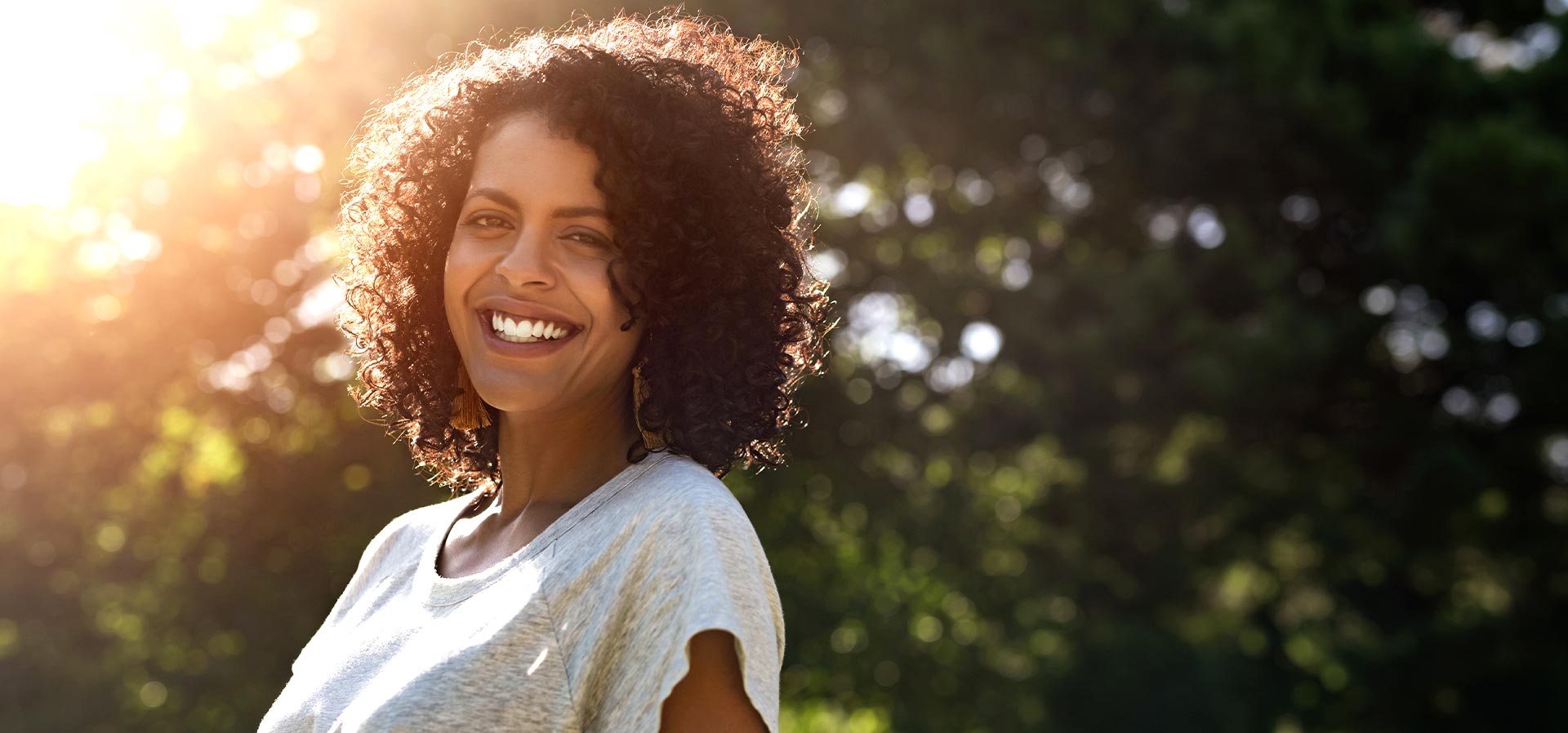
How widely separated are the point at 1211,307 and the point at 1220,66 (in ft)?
6.44

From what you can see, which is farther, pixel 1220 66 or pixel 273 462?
pixel 1220 66

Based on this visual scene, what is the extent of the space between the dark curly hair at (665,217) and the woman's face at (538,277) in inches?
1.0

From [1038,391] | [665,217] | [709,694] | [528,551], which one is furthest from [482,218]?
[1038,391]

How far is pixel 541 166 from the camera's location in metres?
1.78

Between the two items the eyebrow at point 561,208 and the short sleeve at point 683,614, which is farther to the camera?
the eyebrow at point 561,208

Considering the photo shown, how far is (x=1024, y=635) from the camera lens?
39.6 ft

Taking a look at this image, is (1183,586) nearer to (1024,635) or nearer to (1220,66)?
(1024,635)

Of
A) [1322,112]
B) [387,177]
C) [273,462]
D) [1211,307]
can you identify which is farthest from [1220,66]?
[387,177]

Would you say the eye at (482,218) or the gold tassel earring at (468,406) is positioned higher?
the eye at (482,218)

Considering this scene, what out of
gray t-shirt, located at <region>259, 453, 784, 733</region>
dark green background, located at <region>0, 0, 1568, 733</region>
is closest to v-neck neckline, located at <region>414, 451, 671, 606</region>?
gray t-shirt, located at <region>259, 453, 784, 733</region>

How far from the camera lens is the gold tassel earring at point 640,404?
1.78 metres

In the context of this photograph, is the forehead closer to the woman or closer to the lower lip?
the woman

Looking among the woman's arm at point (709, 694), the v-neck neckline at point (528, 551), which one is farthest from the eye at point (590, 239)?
the woman's arm at point (709, 694)

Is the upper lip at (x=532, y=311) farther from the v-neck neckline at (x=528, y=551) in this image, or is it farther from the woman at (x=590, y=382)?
the v-neck neckline at (x=528, y=551)
